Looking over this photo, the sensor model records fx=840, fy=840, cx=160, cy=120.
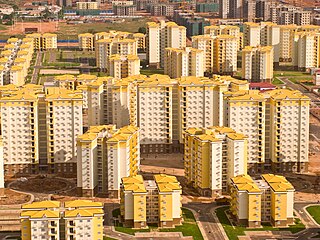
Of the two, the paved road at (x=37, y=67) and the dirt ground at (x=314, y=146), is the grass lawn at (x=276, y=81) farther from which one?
the paved road at (x=37, y=67)

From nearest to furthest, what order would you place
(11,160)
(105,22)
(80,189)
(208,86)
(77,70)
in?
(80,189) < (11,160) < (208,86) < (77,70) < (105,22)

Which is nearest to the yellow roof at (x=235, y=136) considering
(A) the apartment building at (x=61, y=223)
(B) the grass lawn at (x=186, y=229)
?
(B) the grass lawn at (x=186, y=229)

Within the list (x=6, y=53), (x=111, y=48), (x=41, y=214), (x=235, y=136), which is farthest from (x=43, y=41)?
(x=41, y=214)

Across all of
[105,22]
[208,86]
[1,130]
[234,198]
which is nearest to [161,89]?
[208,86]

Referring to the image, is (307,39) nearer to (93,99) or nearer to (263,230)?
(93,99)

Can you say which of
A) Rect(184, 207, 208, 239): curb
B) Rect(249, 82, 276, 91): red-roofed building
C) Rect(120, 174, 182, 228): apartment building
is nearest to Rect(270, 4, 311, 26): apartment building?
Rect(249, 82, 276, 91): red-roofed building

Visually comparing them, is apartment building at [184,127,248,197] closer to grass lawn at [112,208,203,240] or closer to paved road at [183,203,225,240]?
paved road at [183,203,225,240]
